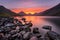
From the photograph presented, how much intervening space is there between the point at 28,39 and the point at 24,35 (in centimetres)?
48

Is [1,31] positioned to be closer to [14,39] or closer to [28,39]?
[14,39]

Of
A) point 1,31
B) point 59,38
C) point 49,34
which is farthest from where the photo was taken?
point 1,31

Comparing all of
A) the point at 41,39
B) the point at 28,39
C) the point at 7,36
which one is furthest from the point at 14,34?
the point at 41,39

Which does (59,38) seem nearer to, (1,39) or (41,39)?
(41,39)

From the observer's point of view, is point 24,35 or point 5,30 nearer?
point 24,35

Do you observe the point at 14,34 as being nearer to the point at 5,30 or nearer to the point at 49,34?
the point at 5,30

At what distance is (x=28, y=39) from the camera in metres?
10.1

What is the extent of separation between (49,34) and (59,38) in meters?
1.07

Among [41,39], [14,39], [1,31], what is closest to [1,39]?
[14,39]

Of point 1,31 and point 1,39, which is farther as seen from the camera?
point 1,31

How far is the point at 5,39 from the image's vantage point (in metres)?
9.98

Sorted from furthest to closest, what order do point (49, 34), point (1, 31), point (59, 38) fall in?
point (1, 31), point (49, 34), point (59, 38)

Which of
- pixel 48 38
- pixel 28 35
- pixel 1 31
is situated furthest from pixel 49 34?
pixel 1 31

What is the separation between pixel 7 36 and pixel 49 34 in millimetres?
3471
